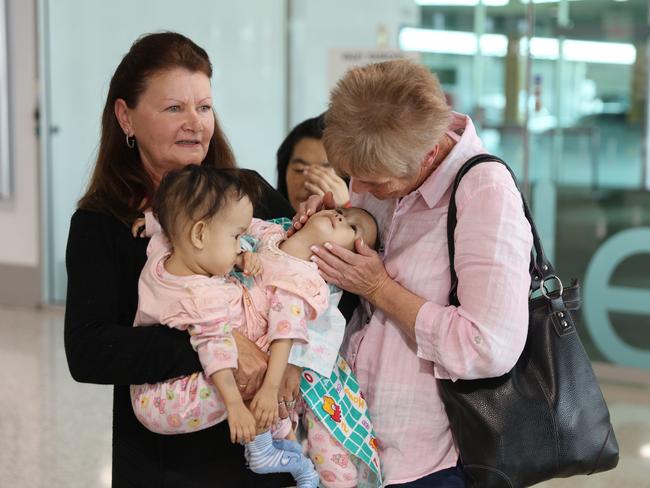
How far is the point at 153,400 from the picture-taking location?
175cm

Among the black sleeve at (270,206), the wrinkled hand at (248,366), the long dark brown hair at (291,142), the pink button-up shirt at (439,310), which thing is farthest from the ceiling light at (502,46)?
the wrinkled hand at (248,366)

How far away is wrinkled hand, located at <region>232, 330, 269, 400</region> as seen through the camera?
5.60 ft

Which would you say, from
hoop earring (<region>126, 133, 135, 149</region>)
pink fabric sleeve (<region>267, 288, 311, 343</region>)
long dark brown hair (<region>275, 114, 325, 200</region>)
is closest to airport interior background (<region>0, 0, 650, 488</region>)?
long dark brown hair (<region>275, 114, 325, 200</region>)

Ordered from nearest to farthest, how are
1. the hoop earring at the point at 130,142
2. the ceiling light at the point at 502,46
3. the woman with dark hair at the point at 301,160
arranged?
the hoop earring at the point at 130,142 < the woman with dark hair at the point at 301,160 < the ceiling light at the point at 502,46

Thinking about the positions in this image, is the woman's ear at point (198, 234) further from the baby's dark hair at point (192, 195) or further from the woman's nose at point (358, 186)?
the woman's nose at point (358, 186)

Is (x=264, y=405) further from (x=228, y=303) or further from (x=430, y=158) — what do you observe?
(x=430, y=158)

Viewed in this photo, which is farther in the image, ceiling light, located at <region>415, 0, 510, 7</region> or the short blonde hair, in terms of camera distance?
ceiling light, located at <region>415, 0, 510, 7</region>

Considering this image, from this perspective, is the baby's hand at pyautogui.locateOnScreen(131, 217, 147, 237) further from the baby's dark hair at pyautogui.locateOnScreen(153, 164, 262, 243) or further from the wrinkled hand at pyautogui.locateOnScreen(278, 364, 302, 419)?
the wrinkled hand at pyautogui.locateOnScreen(278, 364, 302, 419)

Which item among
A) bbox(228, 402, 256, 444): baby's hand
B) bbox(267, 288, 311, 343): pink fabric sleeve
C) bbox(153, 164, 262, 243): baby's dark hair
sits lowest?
bbox(228, 402, 256, 444): baby's hand

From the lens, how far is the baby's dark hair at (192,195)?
5.59 ft

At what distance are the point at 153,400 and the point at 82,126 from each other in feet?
18.6

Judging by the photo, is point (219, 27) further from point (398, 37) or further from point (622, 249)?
point (622, 249)

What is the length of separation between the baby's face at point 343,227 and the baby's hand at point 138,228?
0.34m

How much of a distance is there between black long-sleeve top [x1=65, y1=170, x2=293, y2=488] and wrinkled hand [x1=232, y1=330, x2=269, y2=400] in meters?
0.09
